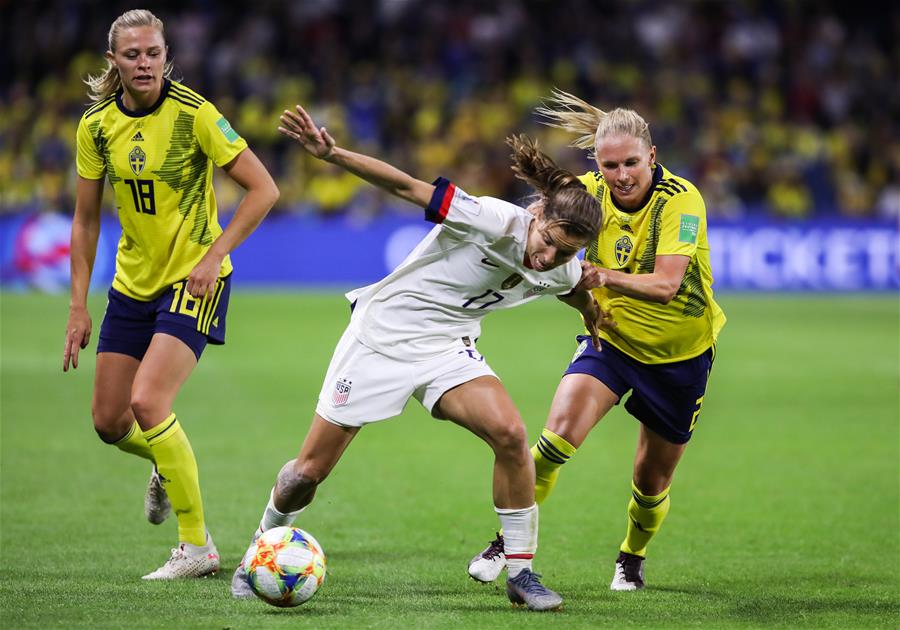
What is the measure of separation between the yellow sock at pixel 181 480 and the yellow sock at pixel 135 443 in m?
0.57

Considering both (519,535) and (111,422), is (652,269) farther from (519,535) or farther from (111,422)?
(111,422)

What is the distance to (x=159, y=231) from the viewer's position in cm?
618

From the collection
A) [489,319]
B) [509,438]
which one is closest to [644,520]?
[509,438]

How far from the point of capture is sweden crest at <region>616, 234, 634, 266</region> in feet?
20.1

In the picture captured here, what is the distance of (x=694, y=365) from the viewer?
627 centimetres

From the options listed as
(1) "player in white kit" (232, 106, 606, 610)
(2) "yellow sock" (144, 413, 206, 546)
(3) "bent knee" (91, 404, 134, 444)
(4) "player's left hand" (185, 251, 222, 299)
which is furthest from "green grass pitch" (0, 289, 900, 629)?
(4) "player's left hand" (185, 251, 222, 299)

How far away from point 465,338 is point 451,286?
292 millimetres

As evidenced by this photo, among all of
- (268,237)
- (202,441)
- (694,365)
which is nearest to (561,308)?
(268,237)

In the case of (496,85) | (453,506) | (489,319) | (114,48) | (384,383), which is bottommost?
(489,319)

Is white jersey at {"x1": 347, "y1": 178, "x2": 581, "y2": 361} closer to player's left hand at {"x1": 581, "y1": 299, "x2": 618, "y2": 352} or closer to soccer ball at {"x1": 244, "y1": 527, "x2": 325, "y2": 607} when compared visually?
player's left hand at {"x1": 581, "y1": 299, "x2": 618, "y2": 352}

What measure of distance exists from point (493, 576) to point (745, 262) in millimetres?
16900

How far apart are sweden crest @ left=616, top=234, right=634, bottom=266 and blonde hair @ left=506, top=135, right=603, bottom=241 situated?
51cm

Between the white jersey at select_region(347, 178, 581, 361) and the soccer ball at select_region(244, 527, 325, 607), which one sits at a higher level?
the white jersey at select_region(347, 178, 581, 361)

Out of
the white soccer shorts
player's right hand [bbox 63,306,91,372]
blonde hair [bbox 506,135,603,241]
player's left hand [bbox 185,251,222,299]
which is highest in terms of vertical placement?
blonde hair [bbox 506,135,603,241]
